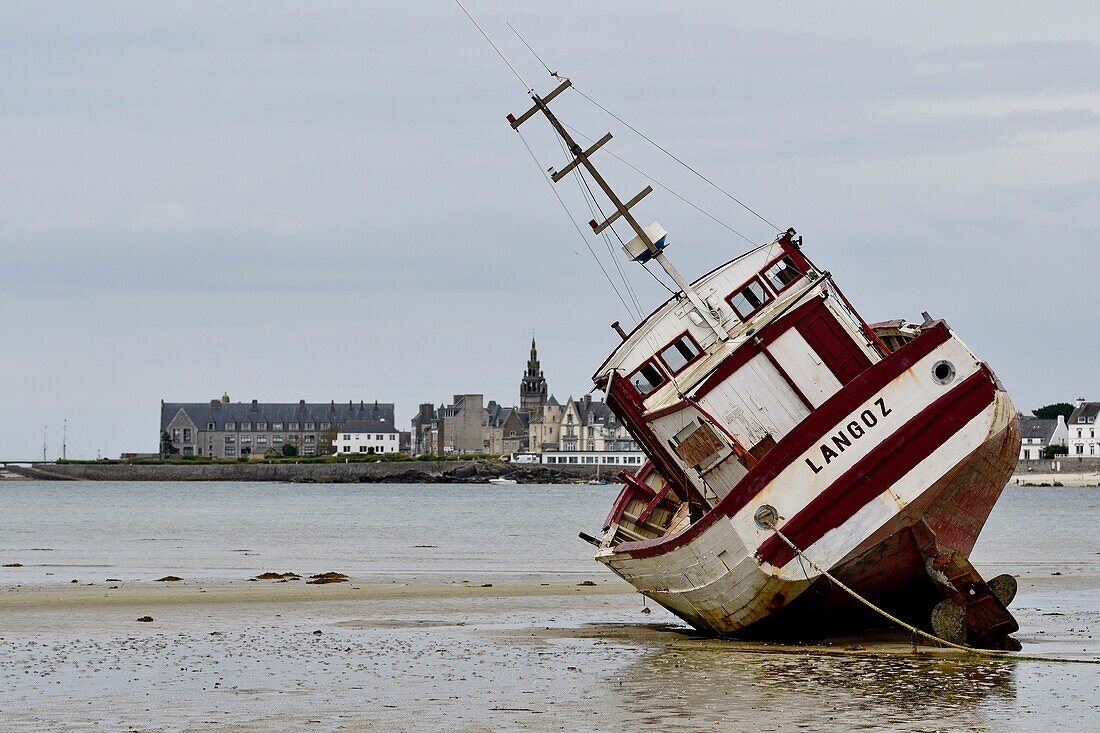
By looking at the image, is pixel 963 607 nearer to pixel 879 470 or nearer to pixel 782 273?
pixel 879 470

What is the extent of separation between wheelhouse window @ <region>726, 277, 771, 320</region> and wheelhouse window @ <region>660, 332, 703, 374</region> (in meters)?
0.74

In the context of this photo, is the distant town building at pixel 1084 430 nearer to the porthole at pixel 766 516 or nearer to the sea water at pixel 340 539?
the sea water at pixel 340 539

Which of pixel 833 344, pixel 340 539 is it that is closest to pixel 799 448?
pixel 833 344

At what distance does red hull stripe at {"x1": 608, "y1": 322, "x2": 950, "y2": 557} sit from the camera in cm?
1855

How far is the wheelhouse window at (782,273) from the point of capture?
67.1 feet

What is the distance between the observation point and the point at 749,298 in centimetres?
2039

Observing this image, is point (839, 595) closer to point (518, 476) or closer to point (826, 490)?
point (826, 490)

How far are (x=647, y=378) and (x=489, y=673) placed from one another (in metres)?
4.81

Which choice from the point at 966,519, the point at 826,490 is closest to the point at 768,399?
the point at 826,490

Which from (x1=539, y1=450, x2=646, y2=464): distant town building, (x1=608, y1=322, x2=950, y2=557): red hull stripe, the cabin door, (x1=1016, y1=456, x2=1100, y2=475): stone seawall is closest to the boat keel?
(x1=608, y1=322, x2=950, y2=557): red hull stripe

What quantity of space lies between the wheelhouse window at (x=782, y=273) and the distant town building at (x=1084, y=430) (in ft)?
531

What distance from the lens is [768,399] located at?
19625 millimetres

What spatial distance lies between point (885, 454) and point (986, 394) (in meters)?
1.51

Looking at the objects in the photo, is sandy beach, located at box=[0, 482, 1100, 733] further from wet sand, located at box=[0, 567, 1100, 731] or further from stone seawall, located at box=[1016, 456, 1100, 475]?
stone seawall, located at box=[1016, 456, 1100, 475]
